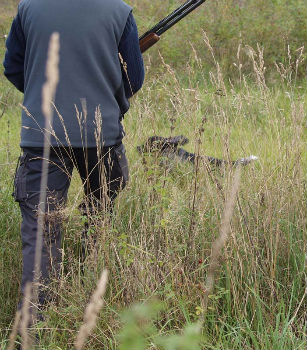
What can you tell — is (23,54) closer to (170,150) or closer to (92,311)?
(170,150)

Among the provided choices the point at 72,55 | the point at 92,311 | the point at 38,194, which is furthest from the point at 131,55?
the point at 92,311

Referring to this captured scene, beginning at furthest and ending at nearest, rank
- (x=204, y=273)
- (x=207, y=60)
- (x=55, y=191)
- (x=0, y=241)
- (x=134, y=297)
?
(x=207, y=60) < (x=0, y=241) < (x=55, y=191) < (x=204, y=273) < (x=134, y=297)

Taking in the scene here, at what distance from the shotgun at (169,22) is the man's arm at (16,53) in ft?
3.03

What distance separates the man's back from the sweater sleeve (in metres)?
0.10

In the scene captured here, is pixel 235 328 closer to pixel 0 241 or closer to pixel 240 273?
pixel 240 273

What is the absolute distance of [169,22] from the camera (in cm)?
390

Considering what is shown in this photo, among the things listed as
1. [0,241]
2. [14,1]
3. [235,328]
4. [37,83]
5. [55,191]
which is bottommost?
[235,328]

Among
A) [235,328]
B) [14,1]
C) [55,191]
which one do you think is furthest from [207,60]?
[235,328]

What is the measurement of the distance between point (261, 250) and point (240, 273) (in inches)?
8.4

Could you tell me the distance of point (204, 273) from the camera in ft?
9.30

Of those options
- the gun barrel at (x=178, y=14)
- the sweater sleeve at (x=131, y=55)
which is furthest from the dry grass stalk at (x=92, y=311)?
the gun barrel at (x=178, y=14)

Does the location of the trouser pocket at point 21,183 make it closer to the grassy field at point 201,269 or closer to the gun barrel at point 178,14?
the grassy field at point 201,269

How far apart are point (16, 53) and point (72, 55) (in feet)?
1.33

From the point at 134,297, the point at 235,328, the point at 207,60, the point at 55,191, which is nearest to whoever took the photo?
the point at 235,328
